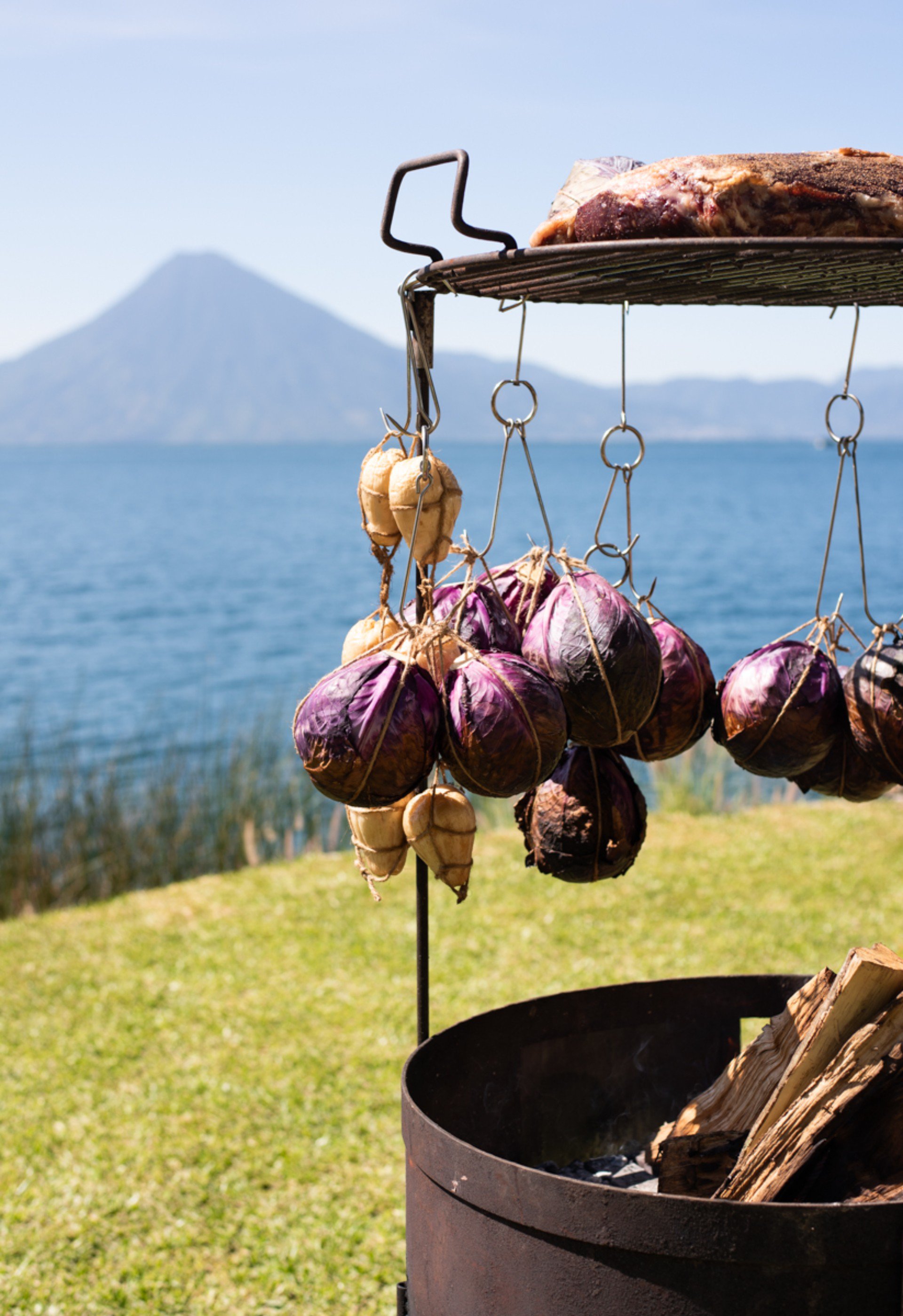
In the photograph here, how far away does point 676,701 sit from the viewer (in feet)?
6.09

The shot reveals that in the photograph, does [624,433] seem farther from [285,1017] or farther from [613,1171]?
[285,1017]

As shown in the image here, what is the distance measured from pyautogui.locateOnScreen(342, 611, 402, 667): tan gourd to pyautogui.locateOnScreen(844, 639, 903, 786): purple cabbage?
2.32ft

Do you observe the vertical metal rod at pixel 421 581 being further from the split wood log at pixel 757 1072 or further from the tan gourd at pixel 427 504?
the split wood log at pixel 757 1072

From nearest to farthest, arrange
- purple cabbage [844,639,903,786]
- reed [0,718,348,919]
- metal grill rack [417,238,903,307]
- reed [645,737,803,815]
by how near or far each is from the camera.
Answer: metal grill rack [417,238,903,307], purple cabbage [844,639,903,786], reed [0,718,348,919], reed [645,737,803,815]

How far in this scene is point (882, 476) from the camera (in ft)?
242

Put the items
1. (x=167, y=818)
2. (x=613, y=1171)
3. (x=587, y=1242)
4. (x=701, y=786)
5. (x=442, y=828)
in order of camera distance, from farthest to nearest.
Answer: (x=701, y=786)
(x=167, y=818)
(x=613, y=1171)
(x=442, y=828)
(x=587, y=1242)

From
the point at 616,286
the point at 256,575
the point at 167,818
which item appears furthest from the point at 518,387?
the point at 256,575

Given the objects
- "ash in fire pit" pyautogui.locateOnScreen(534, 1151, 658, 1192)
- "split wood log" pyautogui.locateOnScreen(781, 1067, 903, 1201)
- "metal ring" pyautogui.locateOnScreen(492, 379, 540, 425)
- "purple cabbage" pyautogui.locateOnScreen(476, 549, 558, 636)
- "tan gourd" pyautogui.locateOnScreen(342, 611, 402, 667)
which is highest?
"metal ring" pyautogui.locateOnScreen(492, 379, 540, 425)

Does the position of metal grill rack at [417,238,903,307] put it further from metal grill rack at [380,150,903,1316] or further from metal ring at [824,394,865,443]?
metal ring at [824,394,865,443]

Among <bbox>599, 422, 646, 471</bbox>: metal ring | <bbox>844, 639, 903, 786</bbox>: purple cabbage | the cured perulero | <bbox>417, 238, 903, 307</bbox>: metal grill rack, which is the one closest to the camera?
<bbox>417, 238, 903, 307</bbox>: metal grill rack

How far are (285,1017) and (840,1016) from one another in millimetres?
3071

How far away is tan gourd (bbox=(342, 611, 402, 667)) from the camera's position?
176 centimetres

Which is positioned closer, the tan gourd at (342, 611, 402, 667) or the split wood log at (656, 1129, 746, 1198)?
the tan gourd at (342, 611, 402, 667)

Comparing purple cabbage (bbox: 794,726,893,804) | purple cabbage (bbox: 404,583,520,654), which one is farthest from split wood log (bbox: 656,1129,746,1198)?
purple cabbage (bbox: 404,583,520,654)
